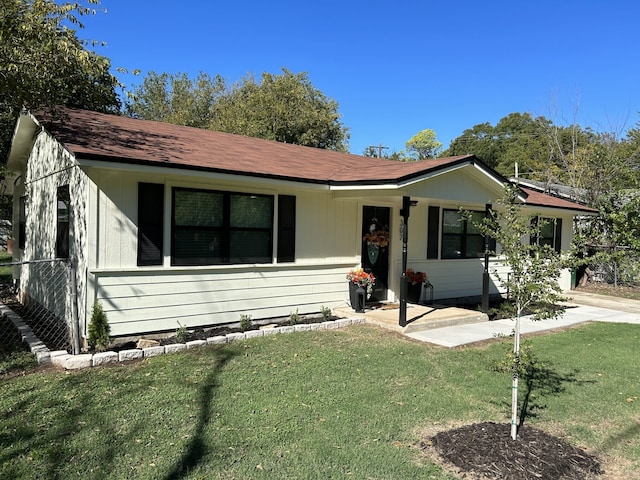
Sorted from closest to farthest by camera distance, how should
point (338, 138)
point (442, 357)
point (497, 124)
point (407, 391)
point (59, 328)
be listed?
1. point (407, 391)
2. point (442, 357)
3. point (59, 328)
4. point (338, 138)
5. point (497, 124)

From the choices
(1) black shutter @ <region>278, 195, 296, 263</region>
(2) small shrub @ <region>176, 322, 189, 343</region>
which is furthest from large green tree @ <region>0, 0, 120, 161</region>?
(2) small shrub @ <region>176, 322, 189, 343</region>

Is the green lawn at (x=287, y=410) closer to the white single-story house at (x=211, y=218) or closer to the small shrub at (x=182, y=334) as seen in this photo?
the small shrub at (x=182, y=334)

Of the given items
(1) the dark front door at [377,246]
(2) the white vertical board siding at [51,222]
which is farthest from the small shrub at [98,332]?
(1) the dark front door at [377,246]

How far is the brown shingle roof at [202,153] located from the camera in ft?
21.5

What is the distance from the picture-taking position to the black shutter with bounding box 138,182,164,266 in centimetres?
674

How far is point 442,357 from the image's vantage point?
641cm

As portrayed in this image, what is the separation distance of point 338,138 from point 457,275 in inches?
828

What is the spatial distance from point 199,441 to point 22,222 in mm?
10215

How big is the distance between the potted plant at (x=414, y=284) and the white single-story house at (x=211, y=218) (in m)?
0.31

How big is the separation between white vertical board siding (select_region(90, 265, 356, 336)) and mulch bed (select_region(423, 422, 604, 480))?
4580 mm

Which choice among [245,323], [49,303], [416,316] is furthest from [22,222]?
[416,316]

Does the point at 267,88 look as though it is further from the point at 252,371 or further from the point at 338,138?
the point at 252,371

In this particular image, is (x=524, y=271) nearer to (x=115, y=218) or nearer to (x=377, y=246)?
(x=115, y=218)

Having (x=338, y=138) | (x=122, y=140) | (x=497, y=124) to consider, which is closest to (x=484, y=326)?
(x=122, y=140)
